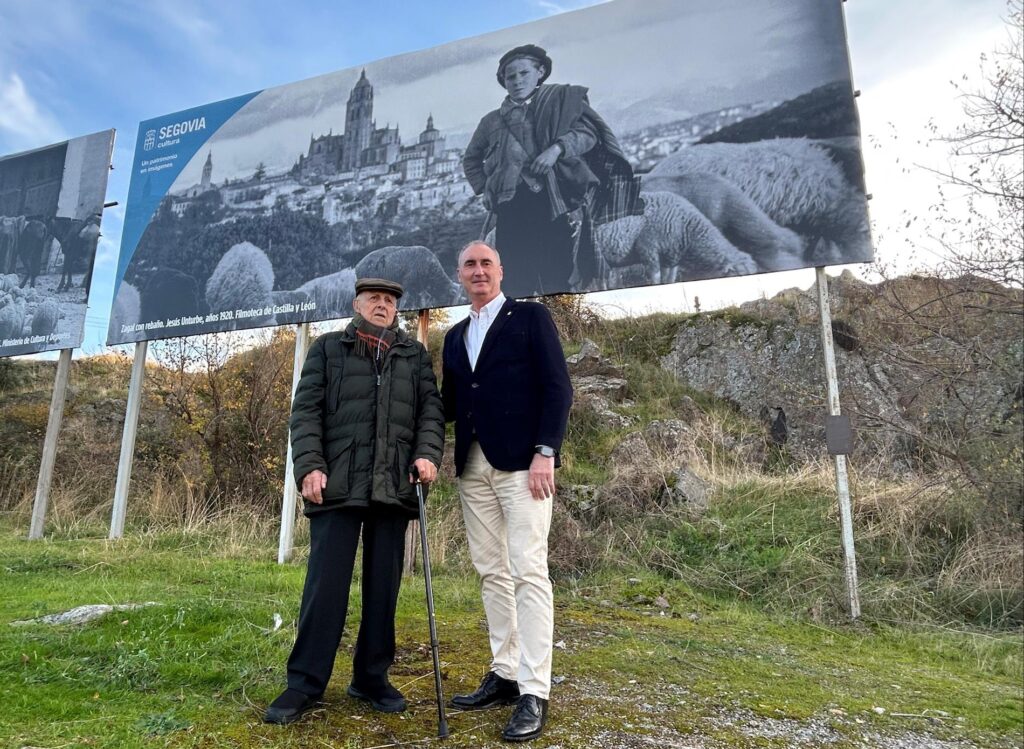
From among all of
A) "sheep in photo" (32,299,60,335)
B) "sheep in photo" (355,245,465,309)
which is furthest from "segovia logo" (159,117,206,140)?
"sheep in photo" (355,245,465,309)

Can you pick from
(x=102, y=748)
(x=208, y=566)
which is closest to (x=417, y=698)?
(x=102, y=748)

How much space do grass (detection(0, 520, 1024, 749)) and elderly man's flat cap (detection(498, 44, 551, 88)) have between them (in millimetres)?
4475

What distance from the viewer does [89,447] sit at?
390 inches

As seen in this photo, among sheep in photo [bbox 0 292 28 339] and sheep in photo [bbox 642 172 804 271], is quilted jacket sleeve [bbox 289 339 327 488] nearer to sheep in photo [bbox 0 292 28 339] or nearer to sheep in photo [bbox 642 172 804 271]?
sheep in photo [bbox 642 172 804 271]

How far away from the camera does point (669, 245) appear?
17.3 feet

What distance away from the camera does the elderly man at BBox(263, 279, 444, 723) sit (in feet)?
9.45

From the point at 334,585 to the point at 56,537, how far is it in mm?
6825

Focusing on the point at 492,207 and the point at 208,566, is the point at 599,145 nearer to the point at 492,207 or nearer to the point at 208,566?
the point at 492,207

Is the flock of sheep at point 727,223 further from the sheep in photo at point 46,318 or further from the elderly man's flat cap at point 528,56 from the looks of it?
the sheep in photo at point 46,318

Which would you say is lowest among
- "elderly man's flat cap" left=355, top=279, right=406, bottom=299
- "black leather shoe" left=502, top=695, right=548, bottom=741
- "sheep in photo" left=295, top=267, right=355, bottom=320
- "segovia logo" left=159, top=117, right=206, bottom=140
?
"black leather shoe" left=502, top=695, right=548, bottom=741

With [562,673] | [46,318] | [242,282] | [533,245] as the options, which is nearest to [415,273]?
[533,245]

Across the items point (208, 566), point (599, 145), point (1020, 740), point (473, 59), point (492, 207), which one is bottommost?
point (1020, 740)

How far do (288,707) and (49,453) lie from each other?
6994 mm

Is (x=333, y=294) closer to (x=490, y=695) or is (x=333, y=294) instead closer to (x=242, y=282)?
(x=242, y=282)
